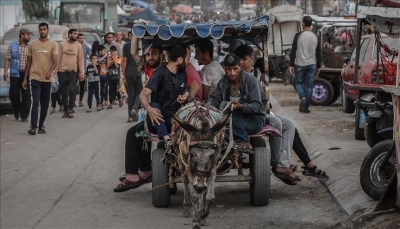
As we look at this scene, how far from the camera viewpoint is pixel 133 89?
64.6 feet

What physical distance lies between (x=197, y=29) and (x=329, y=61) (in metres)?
15.3

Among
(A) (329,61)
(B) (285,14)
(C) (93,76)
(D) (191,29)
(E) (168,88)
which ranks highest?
(B) (285,14)

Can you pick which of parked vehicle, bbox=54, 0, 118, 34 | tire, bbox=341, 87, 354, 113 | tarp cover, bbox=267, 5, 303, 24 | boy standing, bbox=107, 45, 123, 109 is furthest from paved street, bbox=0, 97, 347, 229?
parked vehicle, bbox=54, 0, 118, 34

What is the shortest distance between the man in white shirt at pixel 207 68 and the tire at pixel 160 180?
1.13 meters

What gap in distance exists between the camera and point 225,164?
981 cm

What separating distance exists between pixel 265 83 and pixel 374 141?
180 cm

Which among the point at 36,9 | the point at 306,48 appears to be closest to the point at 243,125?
the point at 306,48

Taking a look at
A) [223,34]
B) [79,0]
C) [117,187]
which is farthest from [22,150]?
[79,0]

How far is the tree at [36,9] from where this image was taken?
164 feet

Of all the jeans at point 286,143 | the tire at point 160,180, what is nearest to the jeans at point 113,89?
the jeans at point 286,143

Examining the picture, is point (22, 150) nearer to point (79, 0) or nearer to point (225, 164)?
point (225, 164)

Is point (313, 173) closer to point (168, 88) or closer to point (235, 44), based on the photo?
point (235, 44)

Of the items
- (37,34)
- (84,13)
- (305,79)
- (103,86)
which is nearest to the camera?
(305,79)

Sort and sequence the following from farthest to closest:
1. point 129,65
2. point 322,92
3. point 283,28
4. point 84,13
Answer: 1. point 84,13
2. point 283,28
3. point 322,92
4. point 129,65
